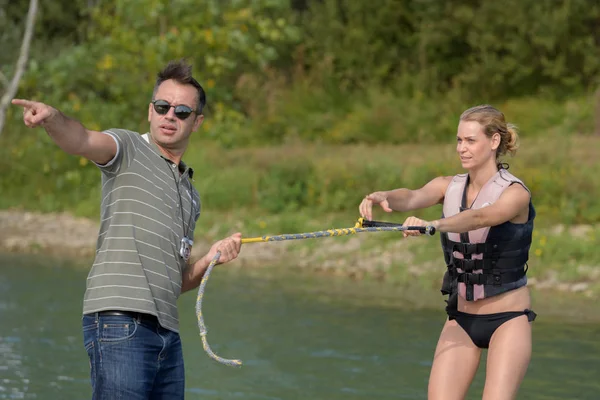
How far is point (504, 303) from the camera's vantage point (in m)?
5.66

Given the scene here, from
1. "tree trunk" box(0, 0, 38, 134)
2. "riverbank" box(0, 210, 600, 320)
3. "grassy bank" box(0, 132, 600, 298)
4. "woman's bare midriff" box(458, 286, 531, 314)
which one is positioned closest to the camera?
"woman's bare midriff" box(458, 286, 531, 314)

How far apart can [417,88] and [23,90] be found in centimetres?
734

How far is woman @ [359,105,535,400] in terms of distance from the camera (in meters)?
5.53

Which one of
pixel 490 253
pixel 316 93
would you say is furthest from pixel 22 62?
pixel 490 253

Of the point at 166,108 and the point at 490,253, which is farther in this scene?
the point at 490,253

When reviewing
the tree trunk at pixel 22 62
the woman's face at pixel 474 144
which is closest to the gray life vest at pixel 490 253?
the woman's face at pixel 474 144

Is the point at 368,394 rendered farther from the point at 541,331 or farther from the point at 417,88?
the point at 417,88

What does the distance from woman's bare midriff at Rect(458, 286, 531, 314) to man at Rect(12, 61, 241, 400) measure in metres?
1.63

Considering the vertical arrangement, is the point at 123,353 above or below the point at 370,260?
below

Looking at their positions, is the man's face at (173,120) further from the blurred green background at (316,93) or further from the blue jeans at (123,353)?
the blurred green background at (316,93)

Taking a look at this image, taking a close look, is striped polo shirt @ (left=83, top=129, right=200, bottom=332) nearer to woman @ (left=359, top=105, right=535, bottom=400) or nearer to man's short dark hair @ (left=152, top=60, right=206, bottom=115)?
man's short dark hair @ (left=152, top=60, right=206, bottom=115)

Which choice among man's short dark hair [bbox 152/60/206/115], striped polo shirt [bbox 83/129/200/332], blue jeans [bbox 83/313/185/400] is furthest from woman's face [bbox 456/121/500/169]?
blue jeans [bbox 83/313/185/400]

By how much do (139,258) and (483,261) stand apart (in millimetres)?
1884

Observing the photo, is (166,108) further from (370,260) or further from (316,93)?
(316,93)
